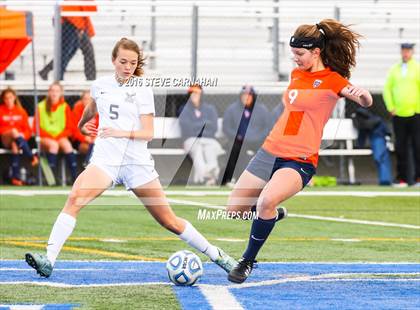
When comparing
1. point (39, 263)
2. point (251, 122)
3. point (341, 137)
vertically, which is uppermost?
point (39, 263)

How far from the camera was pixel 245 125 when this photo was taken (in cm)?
1981

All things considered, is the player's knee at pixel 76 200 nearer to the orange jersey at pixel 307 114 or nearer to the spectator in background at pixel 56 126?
the orange jersey at pixel 307 114

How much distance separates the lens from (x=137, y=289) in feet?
25.4

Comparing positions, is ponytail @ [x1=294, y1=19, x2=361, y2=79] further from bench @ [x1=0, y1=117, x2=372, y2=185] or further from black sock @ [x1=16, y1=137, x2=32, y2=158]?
black sock @ [x1=16, y1=137, x2=32, y2=158]

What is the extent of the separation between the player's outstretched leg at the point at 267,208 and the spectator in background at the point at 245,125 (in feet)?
35.5

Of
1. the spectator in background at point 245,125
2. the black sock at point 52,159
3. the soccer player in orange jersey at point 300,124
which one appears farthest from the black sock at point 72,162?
the soccer player in orange jersey at point 300,124

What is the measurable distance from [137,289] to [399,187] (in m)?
13.4

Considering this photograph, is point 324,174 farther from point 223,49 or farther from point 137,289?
point 137,289

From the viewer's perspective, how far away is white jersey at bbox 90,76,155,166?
8227mm

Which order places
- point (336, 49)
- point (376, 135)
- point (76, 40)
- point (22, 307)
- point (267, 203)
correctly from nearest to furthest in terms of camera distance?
point (22, 307) → point (267, 203) → point (336, 49) → point (376, 135) → point (76, 40)

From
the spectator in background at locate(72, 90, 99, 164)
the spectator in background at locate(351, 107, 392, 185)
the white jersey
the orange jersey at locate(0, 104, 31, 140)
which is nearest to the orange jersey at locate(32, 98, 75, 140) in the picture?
the spectator in background at locate(72, 90, 99, 164)

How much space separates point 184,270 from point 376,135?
529 inches

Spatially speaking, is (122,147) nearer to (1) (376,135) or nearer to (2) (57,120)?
(2) (57,120)

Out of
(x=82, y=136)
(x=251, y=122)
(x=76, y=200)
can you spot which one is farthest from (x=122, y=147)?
(x=82, y=136)
